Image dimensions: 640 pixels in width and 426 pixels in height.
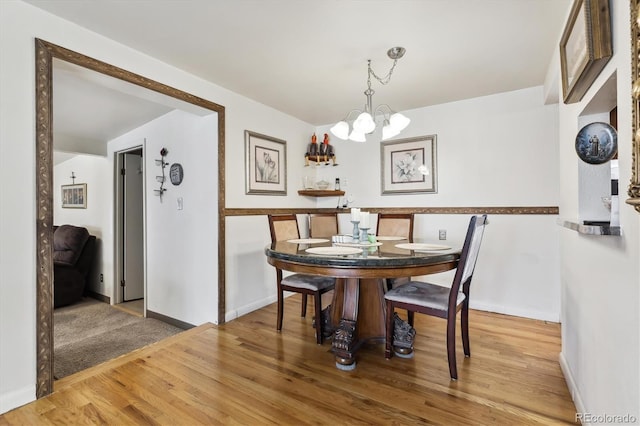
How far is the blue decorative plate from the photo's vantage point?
1209 millimetres

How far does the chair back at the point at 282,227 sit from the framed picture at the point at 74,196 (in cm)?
328

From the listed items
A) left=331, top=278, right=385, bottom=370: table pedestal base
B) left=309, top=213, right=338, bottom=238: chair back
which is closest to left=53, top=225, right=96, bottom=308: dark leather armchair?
left=309, top=213, right=338, bottom=238: chair back

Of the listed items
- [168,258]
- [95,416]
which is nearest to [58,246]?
[168,258]

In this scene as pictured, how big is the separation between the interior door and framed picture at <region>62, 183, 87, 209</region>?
92cm

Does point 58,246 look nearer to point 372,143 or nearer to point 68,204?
point 68,204

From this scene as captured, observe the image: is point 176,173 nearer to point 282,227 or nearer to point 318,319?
point 282,227

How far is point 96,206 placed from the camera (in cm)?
422

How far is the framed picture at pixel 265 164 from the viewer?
10.5 feet

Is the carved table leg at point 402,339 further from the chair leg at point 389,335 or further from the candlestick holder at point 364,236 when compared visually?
the candlestick holder at point 364,236

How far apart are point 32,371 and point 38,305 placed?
1.16 feet

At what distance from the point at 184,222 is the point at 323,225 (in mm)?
1513

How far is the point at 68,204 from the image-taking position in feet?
15.3

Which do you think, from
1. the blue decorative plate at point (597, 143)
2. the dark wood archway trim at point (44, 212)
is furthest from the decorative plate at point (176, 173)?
the blue decorative plate at point (597, 143)

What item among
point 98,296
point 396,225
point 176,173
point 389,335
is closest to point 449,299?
point 389,335
